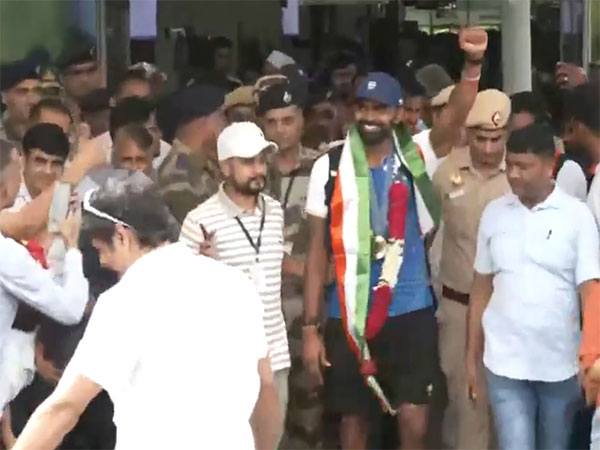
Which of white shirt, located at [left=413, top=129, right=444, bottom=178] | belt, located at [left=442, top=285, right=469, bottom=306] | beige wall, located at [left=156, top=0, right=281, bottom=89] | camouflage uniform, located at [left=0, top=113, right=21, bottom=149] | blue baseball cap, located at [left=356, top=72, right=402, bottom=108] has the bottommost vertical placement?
belt, located at [left=442, top=285, right=469, bottom=306]

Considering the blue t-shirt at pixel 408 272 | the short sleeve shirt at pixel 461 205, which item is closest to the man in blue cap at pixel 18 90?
the blue t-shirt at pixel 408 272

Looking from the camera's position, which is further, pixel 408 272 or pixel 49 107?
pixel 49 107

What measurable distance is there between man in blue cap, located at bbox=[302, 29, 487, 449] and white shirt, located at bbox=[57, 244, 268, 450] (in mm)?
1421

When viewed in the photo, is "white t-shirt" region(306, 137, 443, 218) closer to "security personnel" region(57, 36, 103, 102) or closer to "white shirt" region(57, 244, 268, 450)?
"security personnel" region(57, 36, 103, 102)

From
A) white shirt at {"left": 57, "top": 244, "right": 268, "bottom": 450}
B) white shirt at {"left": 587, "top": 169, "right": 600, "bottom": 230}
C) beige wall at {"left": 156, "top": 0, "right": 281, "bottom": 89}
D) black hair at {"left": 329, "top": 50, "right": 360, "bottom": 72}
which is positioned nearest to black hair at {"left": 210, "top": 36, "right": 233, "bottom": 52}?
beige wall at {"left": 156, "top": 0, "right": 281, "bottom": 89}

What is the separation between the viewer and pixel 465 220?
4.23m

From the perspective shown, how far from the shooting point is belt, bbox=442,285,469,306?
14.1ft

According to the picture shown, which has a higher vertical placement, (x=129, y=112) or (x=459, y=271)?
(x=129, y=112)

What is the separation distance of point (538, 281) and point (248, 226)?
36.2 inches

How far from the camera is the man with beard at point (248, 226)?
385 centimetres

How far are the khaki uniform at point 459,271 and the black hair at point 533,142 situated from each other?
375 millimetres

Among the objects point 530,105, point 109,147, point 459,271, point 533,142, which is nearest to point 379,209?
point 459,271

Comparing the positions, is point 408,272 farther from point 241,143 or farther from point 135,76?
point 135,76

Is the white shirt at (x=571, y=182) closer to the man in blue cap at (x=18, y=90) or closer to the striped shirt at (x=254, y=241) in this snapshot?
the striped shirt at (x=254, y=241)
